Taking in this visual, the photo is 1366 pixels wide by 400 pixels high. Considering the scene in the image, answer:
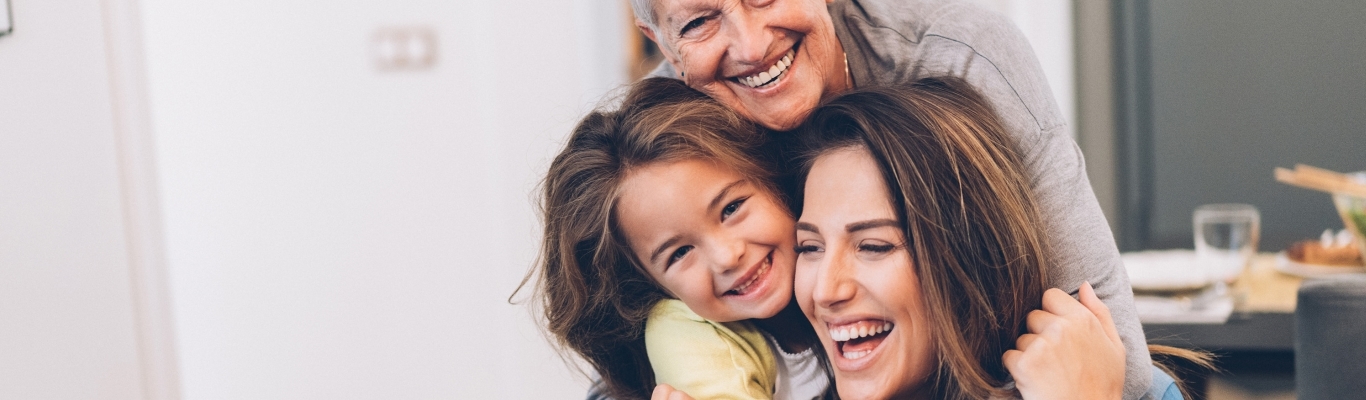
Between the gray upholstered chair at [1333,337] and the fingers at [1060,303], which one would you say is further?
the gray upholstered chair at [1333,337]

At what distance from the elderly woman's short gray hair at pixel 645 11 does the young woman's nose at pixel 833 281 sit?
38 cm

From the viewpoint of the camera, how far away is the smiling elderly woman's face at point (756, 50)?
135cm

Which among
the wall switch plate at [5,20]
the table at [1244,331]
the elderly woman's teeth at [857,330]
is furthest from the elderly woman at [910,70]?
the wall switch plate at [5,20]

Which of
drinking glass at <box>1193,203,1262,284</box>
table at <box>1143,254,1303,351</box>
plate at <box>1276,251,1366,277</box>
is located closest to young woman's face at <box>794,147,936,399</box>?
table at <box>1143,254,1303,351</box>

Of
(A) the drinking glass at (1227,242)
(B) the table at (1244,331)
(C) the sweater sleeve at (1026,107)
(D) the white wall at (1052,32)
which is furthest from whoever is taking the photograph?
(D) the white wall at (1052,32)

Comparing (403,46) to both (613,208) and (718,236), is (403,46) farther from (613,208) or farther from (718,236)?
(718,236)

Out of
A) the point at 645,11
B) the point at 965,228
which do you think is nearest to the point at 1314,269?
the point at 965,228

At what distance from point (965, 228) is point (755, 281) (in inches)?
10.4

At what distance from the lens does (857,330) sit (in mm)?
1279

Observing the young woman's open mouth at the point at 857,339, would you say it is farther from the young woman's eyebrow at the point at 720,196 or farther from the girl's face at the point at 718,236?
the young woman's eyebrow at the point at 720,196

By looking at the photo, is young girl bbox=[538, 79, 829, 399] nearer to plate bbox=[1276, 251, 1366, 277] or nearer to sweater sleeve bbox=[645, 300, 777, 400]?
sweater sleeve bbox=[645, 300, 777, 400]

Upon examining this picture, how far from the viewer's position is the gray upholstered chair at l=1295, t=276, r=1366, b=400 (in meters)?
1.35

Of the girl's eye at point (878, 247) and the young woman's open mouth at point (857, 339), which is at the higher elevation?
the girl's eye at point (878, 247)

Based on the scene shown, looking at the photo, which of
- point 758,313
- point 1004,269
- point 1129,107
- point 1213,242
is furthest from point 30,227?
point 1129,107
